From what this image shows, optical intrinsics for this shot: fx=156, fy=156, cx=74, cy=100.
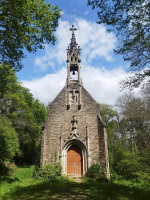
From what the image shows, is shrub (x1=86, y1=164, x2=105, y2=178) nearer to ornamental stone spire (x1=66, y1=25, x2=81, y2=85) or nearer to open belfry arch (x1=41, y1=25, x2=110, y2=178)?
open belfry arch (x1=41, y1=25, x2=110, y2=178)

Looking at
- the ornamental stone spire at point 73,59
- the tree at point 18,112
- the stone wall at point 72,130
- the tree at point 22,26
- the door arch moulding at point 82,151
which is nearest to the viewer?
the tree at point 22,26

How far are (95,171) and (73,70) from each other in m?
10.5

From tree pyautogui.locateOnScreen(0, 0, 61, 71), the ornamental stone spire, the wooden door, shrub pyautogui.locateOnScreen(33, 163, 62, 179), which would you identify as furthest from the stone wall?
tree pyautogui.locateOnScreen(0, 0, 61, 71)

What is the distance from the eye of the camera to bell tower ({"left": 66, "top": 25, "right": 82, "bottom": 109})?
15.1 m

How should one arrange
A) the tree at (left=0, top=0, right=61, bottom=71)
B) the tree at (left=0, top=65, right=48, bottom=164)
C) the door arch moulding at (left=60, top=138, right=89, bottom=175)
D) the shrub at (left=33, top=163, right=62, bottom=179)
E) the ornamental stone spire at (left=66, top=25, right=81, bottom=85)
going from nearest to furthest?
the tree at (left=0, top=0, right=61, bottom=71) < the shrub at (left=33, top=163, right=62, bottom=179) < the door arch moulding at (left=60, top=138, right=89, bottom=175) < the ornamental stone spire at (left=66, top=25, right=81, bottom=85) < the tree at (left=0, top=65, right=48, bottom=164)

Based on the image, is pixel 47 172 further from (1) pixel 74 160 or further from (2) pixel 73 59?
(2) pixel 73 59

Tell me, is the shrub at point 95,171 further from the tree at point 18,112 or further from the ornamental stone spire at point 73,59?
the tree at point 18,112

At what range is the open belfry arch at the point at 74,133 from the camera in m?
13.0

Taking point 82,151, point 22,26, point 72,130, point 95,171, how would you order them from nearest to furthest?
1. point 22,26
2. point 95,171
3. point 82,151
4. point 72,130

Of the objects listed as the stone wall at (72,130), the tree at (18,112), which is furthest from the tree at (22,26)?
the tree at (18,112)

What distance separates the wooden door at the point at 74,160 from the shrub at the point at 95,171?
1057 millimetres

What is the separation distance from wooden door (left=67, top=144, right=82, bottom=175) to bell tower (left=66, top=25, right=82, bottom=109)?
3835mm

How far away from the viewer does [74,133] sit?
13.6 metres

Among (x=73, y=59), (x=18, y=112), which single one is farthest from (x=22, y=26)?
(x=18, y=112)
